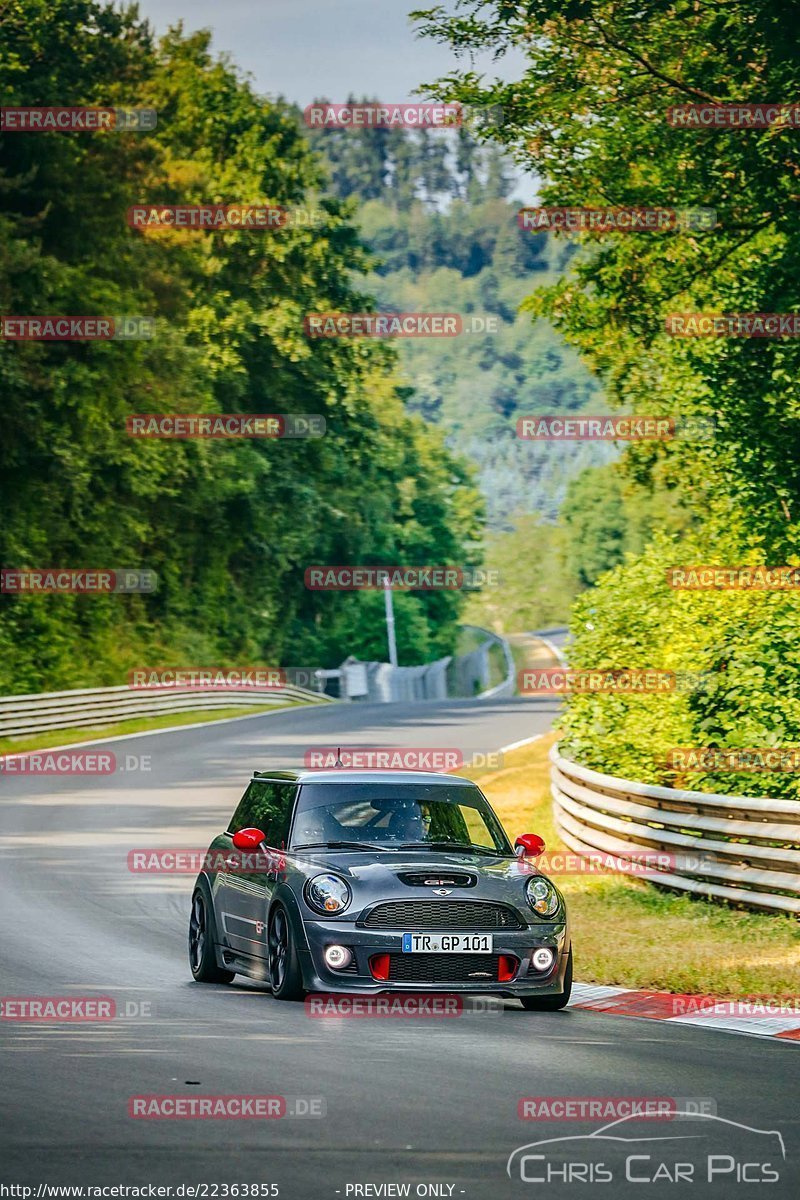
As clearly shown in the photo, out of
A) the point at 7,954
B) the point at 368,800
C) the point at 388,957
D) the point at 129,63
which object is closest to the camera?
the point at 388,957

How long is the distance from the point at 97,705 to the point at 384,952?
3402cm

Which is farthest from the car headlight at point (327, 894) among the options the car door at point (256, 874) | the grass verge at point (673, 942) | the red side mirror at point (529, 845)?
the grass verge at point (673, 942)

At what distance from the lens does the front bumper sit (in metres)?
11.0

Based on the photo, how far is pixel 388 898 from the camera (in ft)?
36.1

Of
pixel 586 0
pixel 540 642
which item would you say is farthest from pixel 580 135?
pixel 540 642

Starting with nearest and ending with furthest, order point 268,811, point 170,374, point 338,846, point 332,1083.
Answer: point 332,1083, point 338,846, point 268,811, point 170,374

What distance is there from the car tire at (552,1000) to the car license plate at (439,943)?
24.5 inches

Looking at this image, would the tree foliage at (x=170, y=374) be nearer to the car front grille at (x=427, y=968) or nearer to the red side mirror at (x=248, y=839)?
the red side mirror at (x=248, y=839)

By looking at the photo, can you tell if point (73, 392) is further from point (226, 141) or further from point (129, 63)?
point (226, 141)

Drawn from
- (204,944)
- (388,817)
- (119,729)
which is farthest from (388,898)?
(119,729)

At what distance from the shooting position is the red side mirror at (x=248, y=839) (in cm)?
1205

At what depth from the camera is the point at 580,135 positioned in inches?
1123

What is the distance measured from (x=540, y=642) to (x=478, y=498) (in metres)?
26.4

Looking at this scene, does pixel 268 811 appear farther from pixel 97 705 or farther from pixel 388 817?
pixel 97 705
